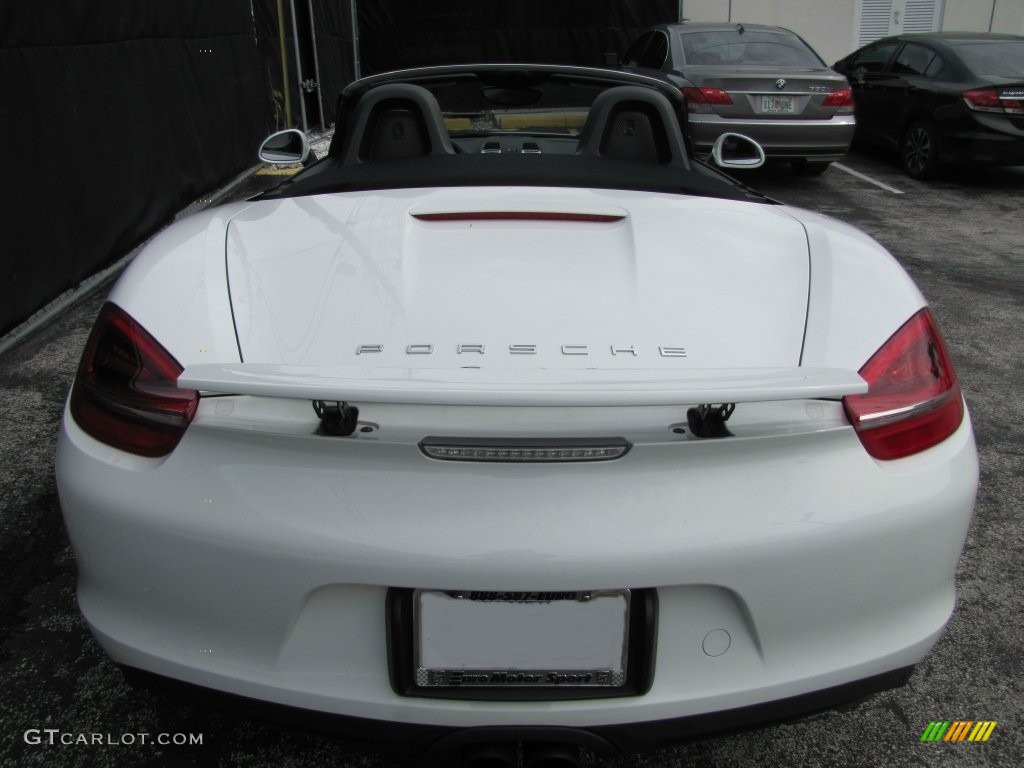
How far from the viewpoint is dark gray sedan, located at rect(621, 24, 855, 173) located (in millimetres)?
7570

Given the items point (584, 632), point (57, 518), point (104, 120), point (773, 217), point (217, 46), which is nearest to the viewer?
point (584, 632)

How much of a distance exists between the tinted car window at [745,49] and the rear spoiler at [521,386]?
764 centimetres

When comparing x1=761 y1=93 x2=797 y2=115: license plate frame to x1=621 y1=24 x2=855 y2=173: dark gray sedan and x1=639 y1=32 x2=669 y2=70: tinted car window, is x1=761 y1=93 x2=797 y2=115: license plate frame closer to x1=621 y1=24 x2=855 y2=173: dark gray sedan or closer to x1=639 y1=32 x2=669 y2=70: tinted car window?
x1=621 y1=24 x2=855 y2=173: dark gray sedan

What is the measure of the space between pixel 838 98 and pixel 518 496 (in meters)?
7.71

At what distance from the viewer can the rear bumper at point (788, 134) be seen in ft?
24.8

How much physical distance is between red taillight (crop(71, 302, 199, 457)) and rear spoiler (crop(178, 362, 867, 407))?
169 millimetres

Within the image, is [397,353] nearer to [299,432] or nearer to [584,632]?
[299,432]

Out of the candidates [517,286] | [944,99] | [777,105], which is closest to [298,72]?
[777,105]

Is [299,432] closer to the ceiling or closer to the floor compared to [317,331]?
closer to the floor

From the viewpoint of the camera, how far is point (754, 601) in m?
1.30

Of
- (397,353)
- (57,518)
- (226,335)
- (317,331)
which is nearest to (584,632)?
(397,353)

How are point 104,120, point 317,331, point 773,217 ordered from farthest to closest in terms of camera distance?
point 104,120 → point 773,217 → point 317,331

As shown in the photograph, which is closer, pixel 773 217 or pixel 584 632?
pixel 584 632

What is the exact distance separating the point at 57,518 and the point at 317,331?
167 centimetres
